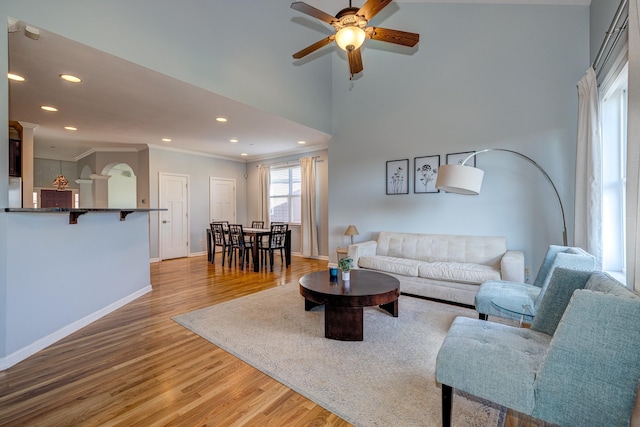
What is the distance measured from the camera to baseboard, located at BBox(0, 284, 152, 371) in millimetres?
2277

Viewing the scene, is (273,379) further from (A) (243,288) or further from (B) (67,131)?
(B) (67,131)

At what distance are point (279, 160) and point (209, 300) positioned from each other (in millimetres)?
4703

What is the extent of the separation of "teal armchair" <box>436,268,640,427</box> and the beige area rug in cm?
39

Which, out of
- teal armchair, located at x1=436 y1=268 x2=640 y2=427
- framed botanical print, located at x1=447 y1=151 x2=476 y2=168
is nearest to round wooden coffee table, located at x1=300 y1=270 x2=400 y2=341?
teal armchair, located at x1=436 y1=268 x2=640 y2=427

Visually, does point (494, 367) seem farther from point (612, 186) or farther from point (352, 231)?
point (352, 231)

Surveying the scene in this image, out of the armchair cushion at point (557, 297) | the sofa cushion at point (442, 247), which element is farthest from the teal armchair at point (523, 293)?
the sofa cushion at point (442, 247)

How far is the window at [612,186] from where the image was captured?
288 centimetres

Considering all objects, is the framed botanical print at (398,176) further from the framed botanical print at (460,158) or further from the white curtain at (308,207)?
the white curtain at (308,207)

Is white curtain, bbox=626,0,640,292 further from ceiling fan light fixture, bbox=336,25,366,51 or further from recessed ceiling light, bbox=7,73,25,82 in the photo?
Answer: recessed ceiling light, bbox=7,73,25,82

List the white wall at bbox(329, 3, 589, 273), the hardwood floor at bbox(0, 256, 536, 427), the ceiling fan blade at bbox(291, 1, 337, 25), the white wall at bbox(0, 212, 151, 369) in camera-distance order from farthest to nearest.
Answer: the white wall at bbox(329, 3, 589, 273) → the ceiling fan blade at bbox(291, 1, 337, 25) → the white wall at bbox(0, 212, 151, 369) → the hardwood floor at bbox(0, 256, 536, 427)

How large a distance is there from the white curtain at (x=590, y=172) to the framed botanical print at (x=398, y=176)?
2.23m

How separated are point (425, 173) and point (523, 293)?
257cm

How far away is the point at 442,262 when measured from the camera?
4.12 m

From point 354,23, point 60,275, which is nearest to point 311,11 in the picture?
point 354,23
